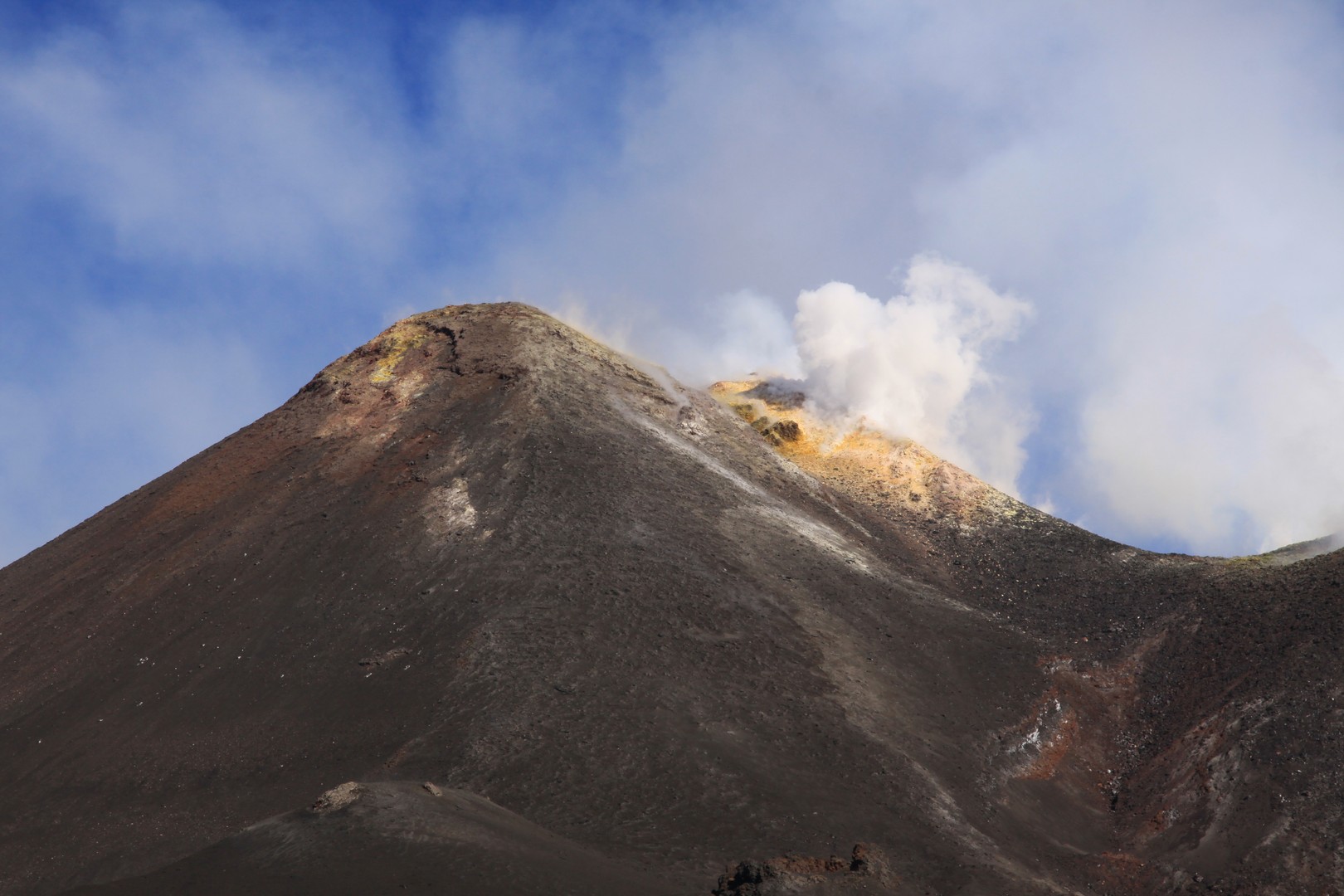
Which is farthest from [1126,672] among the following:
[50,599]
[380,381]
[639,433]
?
[50,599]

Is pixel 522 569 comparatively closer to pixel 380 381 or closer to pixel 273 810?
pixel 273 810

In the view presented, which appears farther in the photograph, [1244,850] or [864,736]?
[864,736]

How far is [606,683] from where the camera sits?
24625 mm

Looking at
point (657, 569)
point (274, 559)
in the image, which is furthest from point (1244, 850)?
point (274, 559)

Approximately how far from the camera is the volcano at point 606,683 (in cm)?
2019

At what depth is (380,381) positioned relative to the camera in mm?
43531

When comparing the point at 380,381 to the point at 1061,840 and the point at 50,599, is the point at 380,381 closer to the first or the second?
the point at 50,599

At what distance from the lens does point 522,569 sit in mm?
29062

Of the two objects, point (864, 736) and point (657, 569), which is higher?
point (657, 569)

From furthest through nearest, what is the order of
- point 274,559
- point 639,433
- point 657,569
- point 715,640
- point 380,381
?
point 380,381 < point 639,433 < point 274,559 < point 657,569 < point 715,640

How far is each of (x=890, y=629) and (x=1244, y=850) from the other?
425 inches

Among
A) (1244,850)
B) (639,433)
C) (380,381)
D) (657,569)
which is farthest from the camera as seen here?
(380,381)

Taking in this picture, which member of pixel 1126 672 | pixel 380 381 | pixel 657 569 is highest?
pixel 380 381

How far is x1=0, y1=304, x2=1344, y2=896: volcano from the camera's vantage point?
66.2 ft
